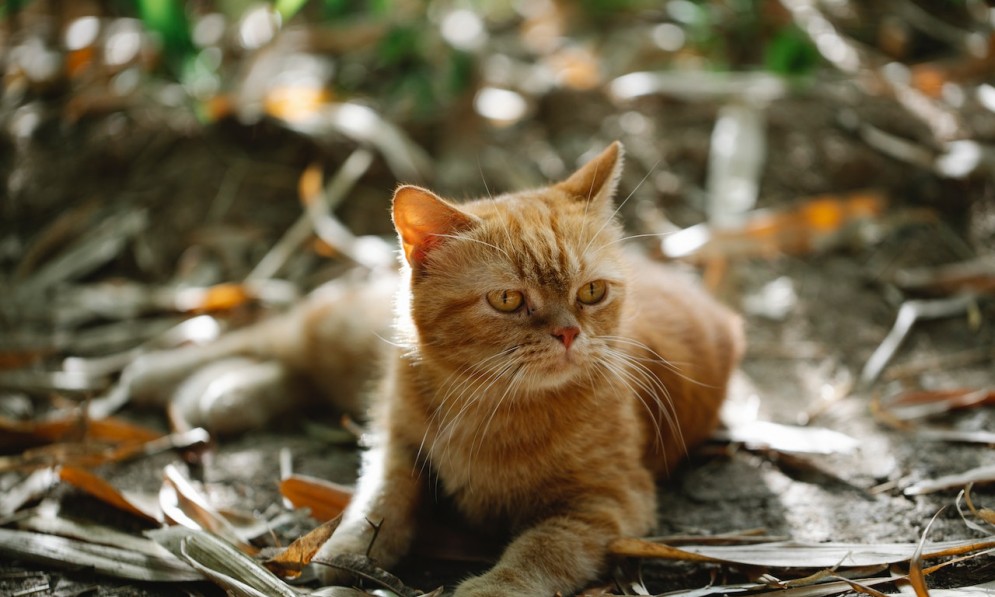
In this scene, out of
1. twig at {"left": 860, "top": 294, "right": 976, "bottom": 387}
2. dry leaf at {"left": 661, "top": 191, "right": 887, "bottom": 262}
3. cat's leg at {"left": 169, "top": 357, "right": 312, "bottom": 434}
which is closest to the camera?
cat's leg at {"left": 169, "top": 357, "right": 312, "bottom": 434}

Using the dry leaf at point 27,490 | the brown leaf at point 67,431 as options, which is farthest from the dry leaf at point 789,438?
the dry leaf at point 27,490

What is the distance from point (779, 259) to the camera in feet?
13.8

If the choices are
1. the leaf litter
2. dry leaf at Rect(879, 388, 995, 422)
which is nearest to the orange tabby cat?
the leaf litter

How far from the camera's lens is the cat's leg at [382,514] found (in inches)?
85.9

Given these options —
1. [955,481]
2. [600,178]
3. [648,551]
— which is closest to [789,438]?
[955,481]

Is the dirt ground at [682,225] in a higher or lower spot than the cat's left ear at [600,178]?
lower

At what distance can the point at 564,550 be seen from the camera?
210cm

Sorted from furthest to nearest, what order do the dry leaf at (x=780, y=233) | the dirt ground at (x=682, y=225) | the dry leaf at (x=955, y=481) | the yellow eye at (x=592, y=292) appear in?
the dry leaf at (x=780, y=233) → the dirt ground at (x=682, y=225) → the dry leaf at (x=955, y=481) → the yellow eye at (x=592, y=292)

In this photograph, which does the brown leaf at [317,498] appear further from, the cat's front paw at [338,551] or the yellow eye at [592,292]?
the yellow eye at [592,292]

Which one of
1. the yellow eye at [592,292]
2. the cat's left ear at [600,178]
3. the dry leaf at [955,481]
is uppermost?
the cat's left ear at [600,178]

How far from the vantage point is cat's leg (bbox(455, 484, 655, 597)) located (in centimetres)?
200

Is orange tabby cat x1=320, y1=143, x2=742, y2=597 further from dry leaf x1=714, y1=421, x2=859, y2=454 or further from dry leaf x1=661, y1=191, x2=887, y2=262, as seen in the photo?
dry leaf x1=661, y1=191, x2=887, y2=262

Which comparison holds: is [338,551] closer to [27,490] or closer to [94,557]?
[94,557]

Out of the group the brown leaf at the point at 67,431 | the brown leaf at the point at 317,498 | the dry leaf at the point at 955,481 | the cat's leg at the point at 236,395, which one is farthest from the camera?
the cat's leg at the point at 236,395
